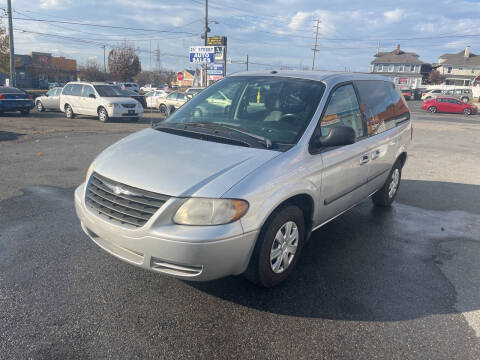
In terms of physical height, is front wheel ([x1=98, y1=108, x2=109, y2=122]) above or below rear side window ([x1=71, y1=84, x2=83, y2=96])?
below

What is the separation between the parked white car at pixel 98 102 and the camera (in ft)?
54.1

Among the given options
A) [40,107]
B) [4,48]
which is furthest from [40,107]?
[4,48]

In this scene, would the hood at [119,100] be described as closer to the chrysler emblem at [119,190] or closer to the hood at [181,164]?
the hood at [181,164]

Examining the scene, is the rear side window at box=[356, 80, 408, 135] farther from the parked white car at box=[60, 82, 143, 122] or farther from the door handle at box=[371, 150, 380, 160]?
the parked white car at box=[60, 82, 143, 122]

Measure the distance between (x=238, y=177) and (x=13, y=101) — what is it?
60.3 ft

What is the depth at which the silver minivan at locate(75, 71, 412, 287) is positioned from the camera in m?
2.68

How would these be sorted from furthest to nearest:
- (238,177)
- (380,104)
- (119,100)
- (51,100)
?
(51,100)
(119,100)
(380,104)
(238,177)

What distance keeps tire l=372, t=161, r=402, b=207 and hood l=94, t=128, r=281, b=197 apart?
3062mm

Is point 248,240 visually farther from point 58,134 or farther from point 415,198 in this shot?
point 58,134

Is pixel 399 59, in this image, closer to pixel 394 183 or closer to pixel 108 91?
pixel 108 91

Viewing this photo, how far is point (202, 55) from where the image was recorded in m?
29.1

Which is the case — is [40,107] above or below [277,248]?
above

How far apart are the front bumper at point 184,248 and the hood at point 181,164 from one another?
0.26m

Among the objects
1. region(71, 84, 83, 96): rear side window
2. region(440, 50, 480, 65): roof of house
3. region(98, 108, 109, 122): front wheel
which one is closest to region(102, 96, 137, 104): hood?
region(98, 108, 109, 122): front wheel
